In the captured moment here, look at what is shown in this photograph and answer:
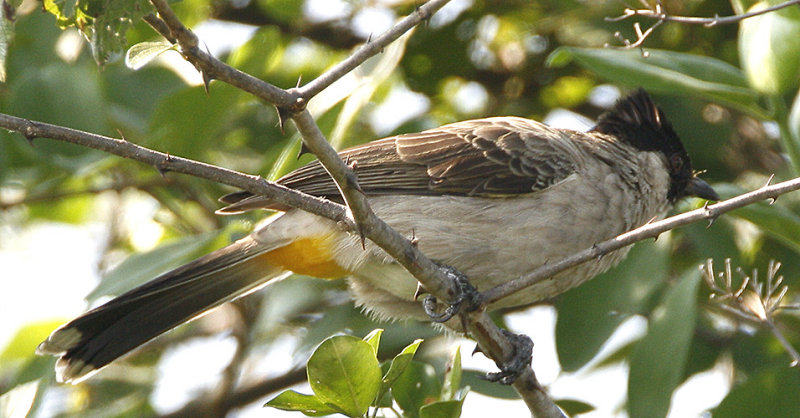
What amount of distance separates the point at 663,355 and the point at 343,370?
1.48 metres

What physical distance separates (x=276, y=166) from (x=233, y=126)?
130cm

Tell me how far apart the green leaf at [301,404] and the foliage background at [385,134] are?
1200mm

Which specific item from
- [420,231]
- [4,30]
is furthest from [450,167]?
[4,30]

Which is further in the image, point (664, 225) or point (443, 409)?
point (443, 409)

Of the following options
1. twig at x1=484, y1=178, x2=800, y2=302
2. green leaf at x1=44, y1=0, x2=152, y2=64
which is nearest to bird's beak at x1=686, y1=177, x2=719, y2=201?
twig at x1=484, y1=178, x2=800, y2=302

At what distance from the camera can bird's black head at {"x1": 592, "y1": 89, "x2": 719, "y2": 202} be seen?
14.2ft

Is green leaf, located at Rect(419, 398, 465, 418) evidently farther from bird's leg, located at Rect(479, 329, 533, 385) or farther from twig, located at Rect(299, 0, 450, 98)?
twig, located at Rect(299, 0, 450, 98)

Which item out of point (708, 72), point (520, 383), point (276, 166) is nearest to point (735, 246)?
point (708, 72)

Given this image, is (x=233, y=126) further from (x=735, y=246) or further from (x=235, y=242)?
(x=735, y=246)

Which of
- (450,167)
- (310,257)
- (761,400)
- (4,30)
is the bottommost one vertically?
(761,400)

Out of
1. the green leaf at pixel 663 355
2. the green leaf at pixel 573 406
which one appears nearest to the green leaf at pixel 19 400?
the green leaf at pixel 573 406

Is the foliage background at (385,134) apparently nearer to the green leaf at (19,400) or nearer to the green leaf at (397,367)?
the green leaf at (19,400)

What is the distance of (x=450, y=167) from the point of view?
12.4ft

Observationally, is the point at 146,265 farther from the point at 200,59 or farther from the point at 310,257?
the point at 200,59
